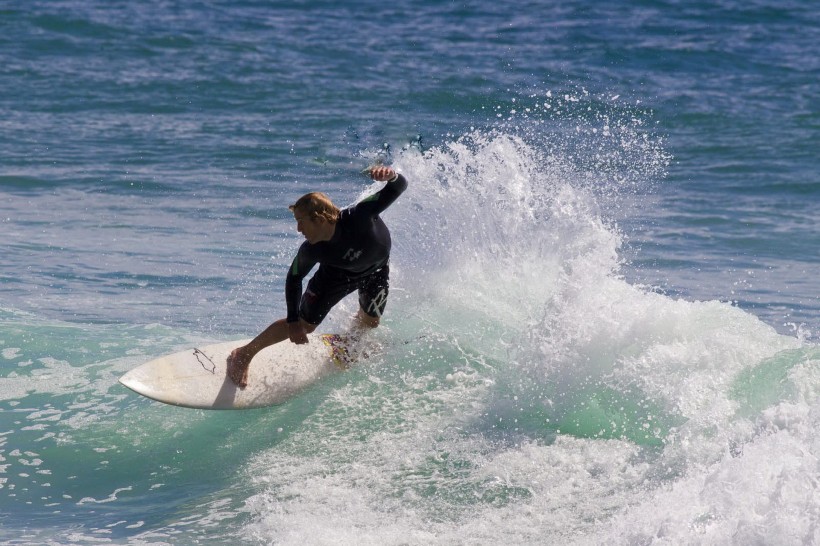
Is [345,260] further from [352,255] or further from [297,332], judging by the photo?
[297,332]

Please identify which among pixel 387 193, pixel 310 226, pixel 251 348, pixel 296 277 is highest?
pixel 387 193

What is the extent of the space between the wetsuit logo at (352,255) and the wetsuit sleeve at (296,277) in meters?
0.22

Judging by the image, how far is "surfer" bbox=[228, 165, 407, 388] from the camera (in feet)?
20.7

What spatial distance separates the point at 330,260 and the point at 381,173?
0.64 meters

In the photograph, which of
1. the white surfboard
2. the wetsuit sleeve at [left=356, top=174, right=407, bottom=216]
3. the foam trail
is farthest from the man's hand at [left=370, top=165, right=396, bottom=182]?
the white surfboard

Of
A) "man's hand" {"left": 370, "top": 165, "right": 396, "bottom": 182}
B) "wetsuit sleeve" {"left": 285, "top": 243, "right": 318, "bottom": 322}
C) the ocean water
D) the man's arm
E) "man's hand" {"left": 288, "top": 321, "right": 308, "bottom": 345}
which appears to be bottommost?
the ocean water

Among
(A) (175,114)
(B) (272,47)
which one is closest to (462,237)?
(A) (175,114)

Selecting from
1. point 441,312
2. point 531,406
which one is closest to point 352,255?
point 531,406

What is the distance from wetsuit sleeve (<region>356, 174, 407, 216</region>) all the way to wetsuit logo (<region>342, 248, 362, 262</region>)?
0.85 feet

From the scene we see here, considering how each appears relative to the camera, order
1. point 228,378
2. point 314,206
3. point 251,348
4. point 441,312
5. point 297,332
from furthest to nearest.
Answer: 1. point 441,312
2. point 228,378
3. point 251,348
4. point 297,332
5. point 314,206

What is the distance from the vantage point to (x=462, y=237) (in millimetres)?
8289

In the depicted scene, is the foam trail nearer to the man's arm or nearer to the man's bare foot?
the man's bare foot

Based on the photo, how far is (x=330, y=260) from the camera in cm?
654

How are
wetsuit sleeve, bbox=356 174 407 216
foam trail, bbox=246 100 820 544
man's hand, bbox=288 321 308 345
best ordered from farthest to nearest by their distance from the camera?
1. wetsuit sleeve, bbox=356 174 407 216
2. man's hand, bbox=288 321 308 345
3. foam trail, bbox=246 100 820 544
